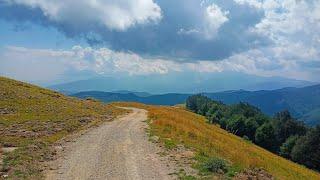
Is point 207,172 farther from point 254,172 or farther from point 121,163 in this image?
point 121,163

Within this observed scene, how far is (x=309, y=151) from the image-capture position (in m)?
120

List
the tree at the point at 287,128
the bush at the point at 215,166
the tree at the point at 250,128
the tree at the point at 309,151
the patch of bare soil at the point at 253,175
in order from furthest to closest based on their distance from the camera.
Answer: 1. the tree at the point at 287,128
2. the tree at the point at 250,128
3. the tree at the point at 309,151
4. the bush at the point at 215,166
5. the patch of bare soil at the point at 253,175

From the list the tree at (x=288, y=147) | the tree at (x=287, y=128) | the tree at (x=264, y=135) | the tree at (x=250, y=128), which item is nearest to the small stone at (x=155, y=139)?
the tree at (x=288, y=147)

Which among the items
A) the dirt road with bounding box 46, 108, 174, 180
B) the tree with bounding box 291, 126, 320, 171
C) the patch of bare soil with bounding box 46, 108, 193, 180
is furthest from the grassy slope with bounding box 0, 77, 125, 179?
the tree with bounding box 291, 126, 320, 171

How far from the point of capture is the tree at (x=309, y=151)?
118 metres

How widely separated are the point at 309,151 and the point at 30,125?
8670cm

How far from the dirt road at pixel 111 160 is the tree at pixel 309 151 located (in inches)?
3346

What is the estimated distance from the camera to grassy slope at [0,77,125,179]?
96.6 feet

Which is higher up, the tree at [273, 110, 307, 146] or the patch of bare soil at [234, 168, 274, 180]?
→ the patch of bare soil at [234, 168, 274, 180]

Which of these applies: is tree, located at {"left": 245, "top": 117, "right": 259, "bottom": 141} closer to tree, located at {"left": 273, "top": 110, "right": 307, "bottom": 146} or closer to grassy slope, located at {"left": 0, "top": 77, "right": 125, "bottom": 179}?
tree, located at {"left": 273, "top": 110, "right": 307, "bottom": 146}

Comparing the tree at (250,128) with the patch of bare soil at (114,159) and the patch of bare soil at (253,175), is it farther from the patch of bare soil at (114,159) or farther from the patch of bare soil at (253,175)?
the patch of bare soil at (253,175)

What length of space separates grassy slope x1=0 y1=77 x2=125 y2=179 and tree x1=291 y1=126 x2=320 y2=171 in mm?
69603

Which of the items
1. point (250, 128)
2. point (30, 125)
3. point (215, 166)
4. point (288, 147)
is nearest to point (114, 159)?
point (215, 166)

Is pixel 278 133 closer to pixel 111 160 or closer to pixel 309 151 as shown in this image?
pixel 309 151
